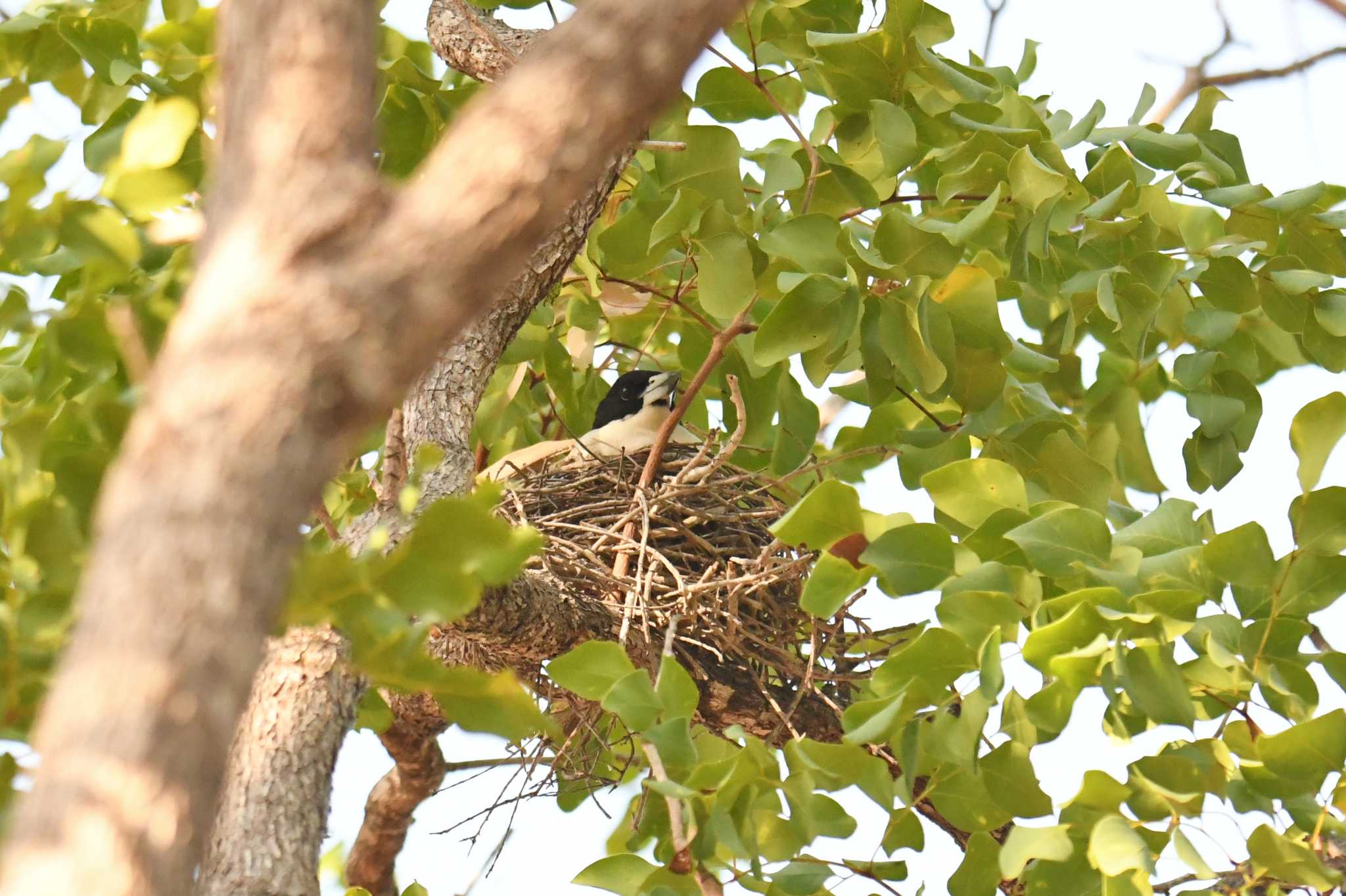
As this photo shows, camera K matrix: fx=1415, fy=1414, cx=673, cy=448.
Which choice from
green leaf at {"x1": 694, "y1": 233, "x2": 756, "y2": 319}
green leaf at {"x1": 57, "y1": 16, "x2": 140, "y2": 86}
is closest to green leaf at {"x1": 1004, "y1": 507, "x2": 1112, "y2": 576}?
green leaf at {"x1": 694, "y1": 233, "x2": 756, "y2": 319}

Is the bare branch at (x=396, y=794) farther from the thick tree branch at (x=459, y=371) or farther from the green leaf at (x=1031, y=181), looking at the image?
the green leaf at (x=1031, y=181)

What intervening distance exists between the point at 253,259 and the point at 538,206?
251 millimetres

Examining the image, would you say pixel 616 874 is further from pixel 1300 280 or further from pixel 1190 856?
pixel 1300 280

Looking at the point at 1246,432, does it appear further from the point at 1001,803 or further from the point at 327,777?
the point at 327,777

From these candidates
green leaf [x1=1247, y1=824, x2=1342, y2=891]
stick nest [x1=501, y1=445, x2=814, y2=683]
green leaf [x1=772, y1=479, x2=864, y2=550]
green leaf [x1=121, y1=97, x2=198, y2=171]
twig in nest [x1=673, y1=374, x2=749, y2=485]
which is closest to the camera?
green leaf [x1=121, y1=97, x2=198, y2=171]

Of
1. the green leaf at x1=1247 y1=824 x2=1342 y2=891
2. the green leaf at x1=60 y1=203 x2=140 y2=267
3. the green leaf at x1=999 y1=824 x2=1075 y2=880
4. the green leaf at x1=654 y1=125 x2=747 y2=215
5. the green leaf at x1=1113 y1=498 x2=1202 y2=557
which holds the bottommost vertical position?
the green leaf at x1=1247 y1=824 x2=1342 y2=891

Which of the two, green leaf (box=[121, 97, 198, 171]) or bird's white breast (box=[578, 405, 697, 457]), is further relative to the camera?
bird's white breast (box=[578, 405, 697, 457])

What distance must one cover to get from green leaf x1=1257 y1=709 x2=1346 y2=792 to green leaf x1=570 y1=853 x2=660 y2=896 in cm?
93

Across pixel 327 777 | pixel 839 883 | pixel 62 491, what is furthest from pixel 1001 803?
pixel 62 491

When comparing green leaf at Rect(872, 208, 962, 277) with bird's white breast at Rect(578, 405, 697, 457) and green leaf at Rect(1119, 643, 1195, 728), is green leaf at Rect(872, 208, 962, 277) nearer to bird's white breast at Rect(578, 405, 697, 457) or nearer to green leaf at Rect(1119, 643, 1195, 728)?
green leaf at Rect(1119, 643, 1195, 728)

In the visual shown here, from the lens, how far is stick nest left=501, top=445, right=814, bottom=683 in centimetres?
298

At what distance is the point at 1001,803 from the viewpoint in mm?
2201

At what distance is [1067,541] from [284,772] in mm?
1231

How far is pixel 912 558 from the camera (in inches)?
88.6
